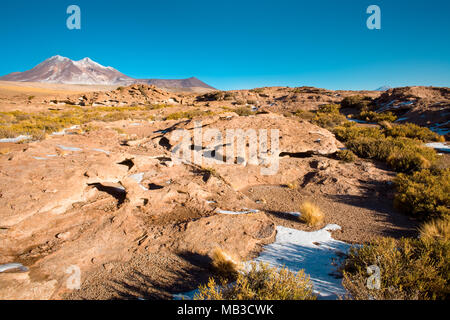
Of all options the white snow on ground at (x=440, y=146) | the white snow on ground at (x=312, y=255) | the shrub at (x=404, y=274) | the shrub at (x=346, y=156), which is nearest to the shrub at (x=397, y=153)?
the shrub at (x=346, y=156)

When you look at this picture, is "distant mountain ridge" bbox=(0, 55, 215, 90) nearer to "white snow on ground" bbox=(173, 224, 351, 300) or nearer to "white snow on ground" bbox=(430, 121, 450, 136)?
"white snow on ground" bbox=(430, 121, 450, 136)

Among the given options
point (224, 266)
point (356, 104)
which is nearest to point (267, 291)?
point (224, 266)

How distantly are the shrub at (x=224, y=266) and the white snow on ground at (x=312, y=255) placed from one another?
0.47m

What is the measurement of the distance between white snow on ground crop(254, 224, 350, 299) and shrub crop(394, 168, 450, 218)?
187 cm

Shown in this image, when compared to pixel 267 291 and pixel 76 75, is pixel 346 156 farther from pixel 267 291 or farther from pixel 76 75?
pixel 76 75

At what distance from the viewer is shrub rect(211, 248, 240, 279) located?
8.85 ft

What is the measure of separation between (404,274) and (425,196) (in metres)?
3.19

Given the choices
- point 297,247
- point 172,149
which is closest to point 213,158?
point 172,149

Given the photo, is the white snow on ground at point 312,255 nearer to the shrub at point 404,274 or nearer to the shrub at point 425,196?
the shrub at point 404,274

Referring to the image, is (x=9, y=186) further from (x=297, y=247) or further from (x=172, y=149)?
(x=297, y=247)

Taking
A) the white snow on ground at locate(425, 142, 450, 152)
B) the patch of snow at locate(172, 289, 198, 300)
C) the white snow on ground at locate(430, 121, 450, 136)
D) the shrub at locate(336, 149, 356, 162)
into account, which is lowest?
the patch of snow at locate(172, 289, 198, 300)

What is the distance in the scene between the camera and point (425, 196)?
428 cm

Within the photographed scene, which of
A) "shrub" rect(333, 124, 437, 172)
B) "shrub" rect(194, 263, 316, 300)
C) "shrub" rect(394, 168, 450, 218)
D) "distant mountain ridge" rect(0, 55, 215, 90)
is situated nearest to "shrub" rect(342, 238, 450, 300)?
"shrub" rect(194, 263, 316, 300)

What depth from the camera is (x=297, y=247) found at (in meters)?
3.32
